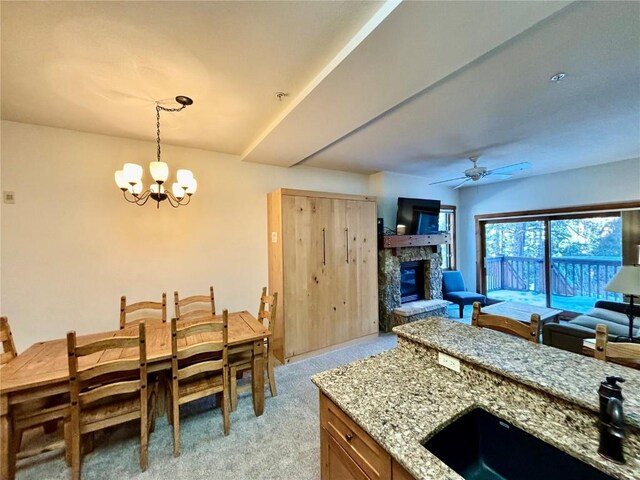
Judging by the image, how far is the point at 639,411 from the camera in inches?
34.7

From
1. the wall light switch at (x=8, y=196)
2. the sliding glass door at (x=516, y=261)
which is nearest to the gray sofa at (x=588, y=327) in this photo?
the sliding glass door at (x=516, y=261)

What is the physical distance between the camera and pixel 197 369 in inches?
79.1

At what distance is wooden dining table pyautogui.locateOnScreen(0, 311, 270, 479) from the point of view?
163cm

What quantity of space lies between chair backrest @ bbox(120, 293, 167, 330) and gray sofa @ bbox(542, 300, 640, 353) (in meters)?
4.24

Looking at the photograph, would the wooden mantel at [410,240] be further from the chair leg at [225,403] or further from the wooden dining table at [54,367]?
the chair leg at [225,403]

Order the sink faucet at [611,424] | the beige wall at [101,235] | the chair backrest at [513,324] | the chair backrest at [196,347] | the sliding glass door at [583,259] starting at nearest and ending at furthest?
1. the sink faucet at [611,424]
2. the chair backrest at [513,324]
3. the chair backrest at [196,347]
4. the beige wall at [101,235]
5. the sliding glass door at [583,259]

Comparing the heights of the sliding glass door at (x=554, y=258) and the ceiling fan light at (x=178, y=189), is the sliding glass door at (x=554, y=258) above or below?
below

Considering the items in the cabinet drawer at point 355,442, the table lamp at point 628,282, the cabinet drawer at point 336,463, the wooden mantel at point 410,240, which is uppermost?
the wooden mantel at point 410,240

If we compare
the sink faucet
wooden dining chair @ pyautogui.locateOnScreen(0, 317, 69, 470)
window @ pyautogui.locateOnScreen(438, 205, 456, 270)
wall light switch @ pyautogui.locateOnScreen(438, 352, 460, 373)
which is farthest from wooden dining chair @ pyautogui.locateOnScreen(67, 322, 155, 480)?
window @ pyautogui.locateOnScreen(438, 205, 456, 270)

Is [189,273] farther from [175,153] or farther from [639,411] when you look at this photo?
[639,411]

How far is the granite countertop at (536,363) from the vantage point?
97cm

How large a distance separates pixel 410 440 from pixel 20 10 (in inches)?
103

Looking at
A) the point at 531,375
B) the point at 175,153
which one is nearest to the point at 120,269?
the point at 175,153

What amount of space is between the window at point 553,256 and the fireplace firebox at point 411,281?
1.74 m
